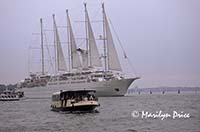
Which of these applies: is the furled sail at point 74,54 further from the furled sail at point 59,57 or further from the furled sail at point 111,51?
the furled sail at point 111,51

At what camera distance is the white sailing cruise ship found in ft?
348

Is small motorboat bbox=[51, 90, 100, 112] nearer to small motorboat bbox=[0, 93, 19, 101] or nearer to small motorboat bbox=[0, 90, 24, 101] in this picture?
small motorboat bbox=[0, 90, 24, 101]

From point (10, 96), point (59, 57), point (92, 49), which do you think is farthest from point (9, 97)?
point (92, 49)

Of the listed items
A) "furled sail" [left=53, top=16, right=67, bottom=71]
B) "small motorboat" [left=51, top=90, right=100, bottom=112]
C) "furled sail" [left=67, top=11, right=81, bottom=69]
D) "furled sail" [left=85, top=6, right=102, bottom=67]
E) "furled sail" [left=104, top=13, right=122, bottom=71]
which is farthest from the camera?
"furled sail" [left=53, top=16, right=67, bottom=71]

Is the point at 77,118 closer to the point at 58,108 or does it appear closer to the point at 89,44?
the point at 58,108

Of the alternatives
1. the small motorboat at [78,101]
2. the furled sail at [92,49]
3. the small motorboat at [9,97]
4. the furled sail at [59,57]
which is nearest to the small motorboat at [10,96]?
the small motorboat at [9,97]

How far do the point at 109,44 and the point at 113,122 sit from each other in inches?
2681

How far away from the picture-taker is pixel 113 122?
37.4 m

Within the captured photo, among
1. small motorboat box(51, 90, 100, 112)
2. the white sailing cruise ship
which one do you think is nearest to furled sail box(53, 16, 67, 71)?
the white sailing cruise ship

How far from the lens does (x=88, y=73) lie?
112312 mm

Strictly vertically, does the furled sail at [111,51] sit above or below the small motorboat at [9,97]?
above

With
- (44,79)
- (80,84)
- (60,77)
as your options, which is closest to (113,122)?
(80,84)

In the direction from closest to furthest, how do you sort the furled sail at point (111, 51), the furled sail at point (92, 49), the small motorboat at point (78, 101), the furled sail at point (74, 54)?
the small motorboat at point (78, 101), the furled sail at point (111, 51), the furled sail at point (92, 49), the furled sail at point (74, 54)

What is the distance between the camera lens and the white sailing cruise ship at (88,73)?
10600 cm
